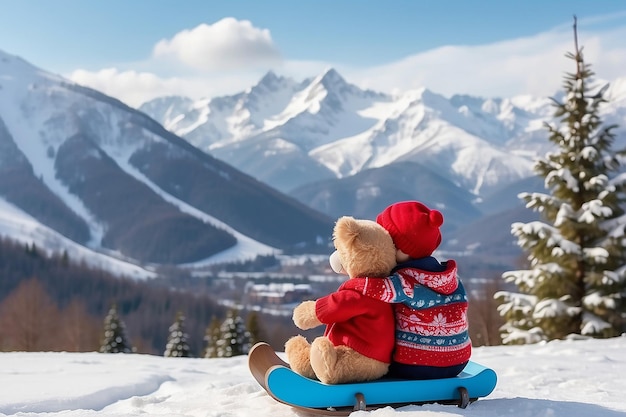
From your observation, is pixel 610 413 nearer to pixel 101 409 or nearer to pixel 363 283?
pixel 363 283

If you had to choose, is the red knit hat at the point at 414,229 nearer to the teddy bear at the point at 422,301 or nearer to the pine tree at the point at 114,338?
the teddy bear at the point at 422,301

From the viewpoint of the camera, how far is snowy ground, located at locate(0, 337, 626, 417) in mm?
4656

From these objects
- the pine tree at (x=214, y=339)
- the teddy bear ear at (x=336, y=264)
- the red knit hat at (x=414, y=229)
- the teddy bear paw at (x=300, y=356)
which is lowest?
the pine tree at (x=214, y=339)

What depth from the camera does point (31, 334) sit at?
44.2 meters

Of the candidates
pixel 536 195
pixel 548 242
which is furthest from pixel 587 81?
pixel 548 242

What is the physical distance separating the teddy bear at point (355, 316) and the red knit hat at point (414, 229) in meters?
0.08

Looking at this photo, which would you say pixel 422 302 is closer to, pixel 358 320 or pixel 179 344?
pixel 358 320

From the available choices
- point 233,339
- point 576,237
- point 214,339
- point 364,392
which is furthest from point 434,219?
point 214,339

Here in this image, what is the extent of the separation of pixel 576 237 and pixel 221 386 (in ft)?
33.2

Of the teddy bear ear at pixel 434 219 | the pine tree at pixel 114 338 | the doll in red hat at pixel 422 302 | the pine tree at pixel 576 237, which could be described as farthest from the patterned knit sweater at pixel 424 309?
the pine tree at pixel 114 338

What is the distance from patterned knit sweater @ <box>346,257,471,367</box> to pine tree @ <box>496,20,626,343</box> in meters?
9.55

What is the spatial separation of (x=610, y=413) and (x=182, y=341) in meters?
38.8

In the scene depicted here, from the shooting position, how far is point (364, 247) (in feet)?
15.3

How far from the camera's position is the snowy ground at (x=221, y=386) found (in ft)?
15.3
